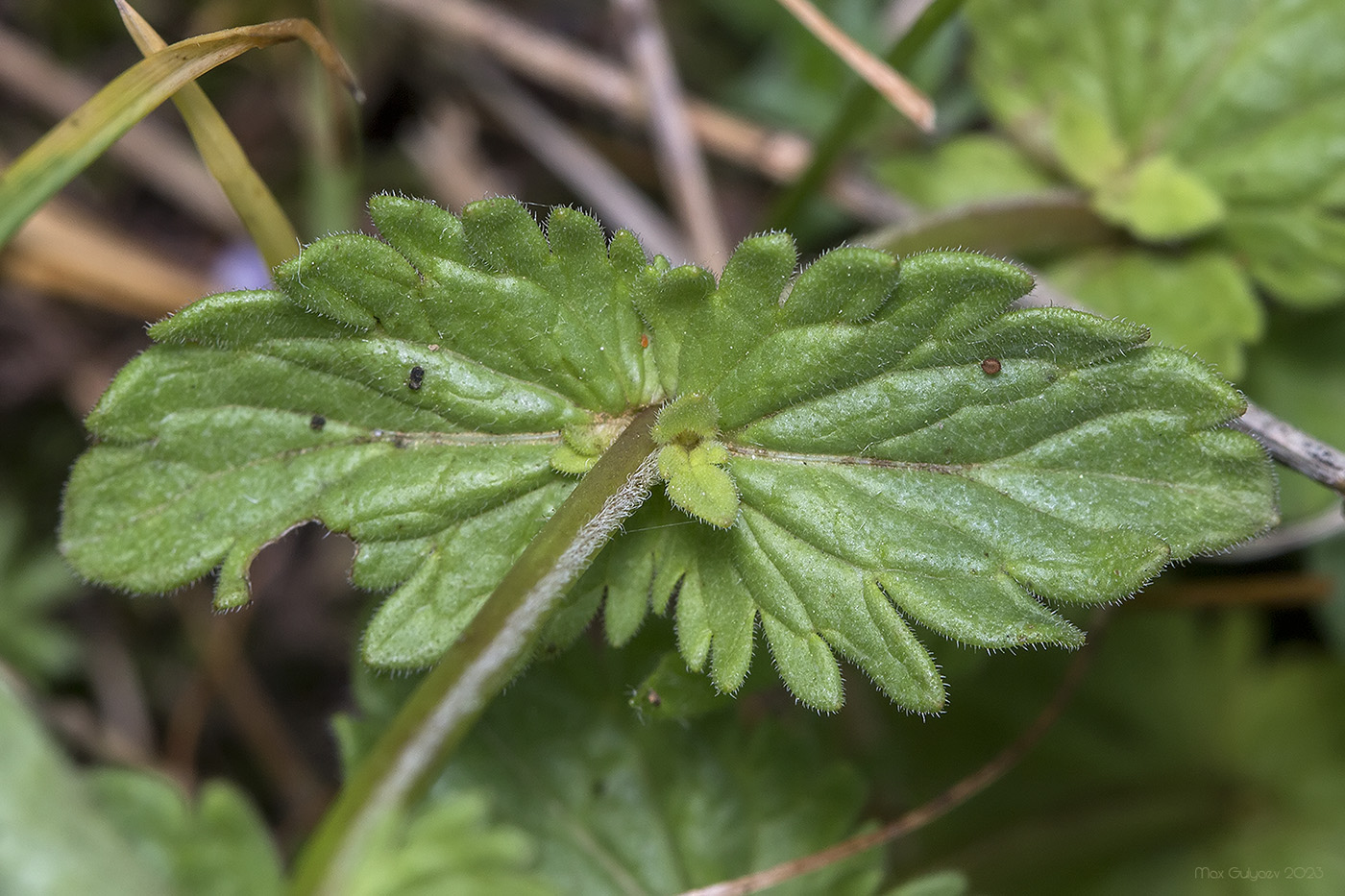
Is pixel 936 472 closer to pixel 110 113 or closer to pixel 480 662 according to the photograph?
pixel 480 662

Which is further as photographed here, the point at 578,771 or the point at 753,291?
the point at 578,771

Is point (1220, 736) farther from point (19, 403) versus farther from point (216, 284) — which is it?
point (19, 403)

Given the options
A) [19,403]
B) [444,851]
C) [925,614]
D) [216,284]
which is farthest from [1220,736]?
[19,403]

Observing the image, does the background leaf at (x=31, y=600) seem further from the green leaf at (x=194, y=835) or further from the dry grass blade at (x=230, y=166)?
the dry grass blade at (x=230, y=166)

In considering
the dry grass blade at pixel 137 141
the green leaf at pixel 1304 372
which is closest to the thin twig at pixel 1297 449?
the green leaf at pixel 1304 372

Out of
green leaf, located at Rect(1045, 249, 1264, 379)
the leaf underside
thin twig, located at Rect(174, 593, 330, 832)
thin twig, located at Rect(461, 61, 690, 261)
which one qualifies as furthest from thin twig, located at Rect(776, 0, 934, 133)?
thin twig, located at Rect(174, 593, 330, 832)

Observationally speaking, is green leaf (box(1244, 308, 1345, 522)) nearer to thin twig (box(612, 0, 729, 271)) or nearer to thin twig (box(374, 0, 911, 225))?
thin twig (box(374, 0, 911, 225))
